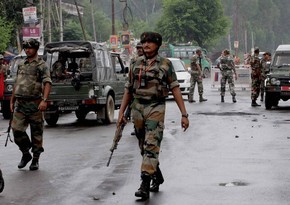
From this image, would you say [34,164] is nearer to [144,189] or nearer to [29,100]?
[29,100]

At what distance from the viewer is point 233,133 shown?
55.0 feet

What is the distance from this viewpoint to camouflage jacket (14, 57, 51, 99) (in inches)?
459

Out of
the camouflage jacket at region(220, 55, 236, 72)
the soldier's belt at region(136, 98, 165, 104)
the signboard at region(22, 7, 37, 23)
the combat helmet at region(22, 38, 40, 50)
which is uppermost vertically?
the signboard at region(22, 7, 37, 23)

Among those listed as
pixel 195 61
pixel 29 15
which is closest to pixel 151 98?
pixel 195 61

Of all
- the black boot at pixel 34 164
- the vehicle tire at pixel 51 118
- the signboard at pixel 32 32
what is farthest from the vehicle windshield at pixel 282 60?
the black boot at pixel 34 164

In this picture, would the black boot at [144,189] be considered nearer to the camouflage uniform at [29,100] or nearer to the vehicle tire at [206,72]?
the camouflage uniform at [29,100]

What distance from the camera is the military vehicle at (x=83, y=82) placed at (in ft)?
64.8

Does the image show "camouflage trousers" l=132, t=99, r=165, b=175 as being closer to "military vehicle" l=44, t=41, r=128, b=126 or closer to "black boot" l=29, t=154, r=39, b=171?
"black boot" l=29, t=154, r=39, b=171

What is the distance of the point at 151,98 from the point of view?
9.04m

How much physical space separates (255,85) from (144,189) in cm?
1798

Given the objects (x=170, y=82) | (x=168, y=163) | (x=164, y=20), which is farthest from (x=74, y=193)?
(x=164, y=20)

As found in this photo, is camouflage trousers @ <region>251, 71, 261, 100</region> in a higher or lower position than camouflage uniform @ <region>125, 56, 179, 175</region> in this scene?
lower

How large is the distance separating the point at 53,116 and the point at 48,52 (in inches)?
62.2

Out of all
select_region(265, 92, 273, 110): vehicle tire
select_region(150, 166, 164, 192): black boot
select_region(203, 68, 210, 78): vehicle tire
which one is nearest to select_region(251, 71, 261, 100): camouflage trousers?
select_region(265, 92, 273, 110): vehicle tire
